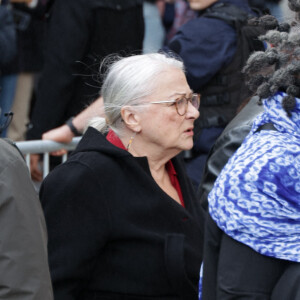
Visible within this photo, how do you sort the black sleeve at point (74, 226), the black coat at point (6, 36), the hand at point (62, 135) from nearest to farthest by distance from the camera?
the black sleeve at point (74, 226)
the hand at point (62, 135)
the black coat at point (6, 36)

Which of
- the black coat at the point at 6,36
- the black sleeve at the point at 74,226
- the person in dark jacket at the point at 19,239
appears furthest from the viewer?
the black coat at the point at 6,36

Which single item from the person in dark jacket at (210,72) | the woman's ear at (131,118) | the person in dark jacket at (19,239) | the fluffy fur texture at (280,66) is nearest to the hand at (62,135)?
the person in dark jacket at (210,72)

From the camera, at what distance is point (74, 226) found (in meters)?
2.74

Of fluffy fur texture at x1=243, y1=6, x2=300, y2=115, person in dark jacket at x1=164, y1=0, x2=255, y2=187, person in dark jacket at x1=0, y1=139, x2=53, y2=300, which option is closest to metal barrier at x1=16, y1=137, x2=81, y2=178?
person in dark jacket at x1=164, y1=0, x2=255, y2=187

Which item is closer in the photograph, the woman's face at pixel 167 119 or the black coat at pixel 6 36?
the woman's face at pixel 167 119

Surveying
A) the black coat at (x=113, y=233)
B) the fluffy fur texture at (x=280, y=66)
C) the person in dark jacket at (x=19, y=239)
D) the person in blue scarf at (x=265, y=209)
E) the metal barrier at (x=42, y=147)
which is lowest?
the metal barrier at (x=42, y=147)

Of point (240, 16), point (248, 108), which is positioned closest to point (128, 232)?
point (248, 108)

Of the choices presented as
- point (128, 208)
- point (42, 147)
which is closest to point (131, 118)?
point (128, 208)

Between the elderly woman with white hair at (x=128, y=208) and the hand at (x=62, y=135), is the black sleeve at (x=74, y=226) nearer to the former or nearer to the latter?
the elderly woman with white hair at (x=128, y=208)

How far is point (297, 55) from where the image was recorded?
6.47 ft

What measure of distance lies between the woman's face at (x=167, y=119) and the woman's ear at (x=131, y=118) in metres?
0.02

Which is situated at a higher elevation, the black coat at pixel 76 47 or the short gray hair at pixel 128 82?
the short gray hair at pixel 128 82

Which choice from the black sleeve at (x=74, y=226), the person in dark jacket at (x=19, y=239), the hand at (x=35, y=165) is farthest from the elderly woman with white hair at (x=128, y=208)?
the hand at (x=35, y=165)

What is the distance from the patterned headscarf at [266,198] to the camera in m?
1.82
